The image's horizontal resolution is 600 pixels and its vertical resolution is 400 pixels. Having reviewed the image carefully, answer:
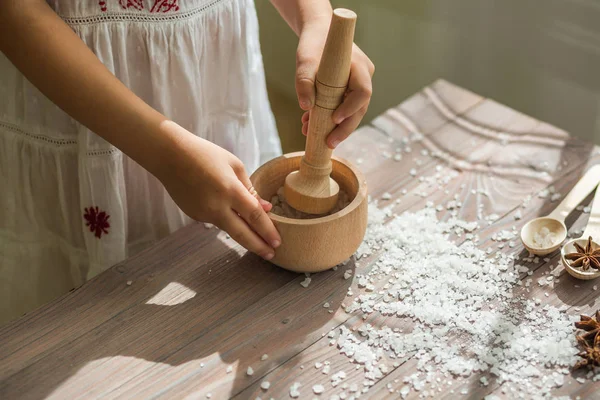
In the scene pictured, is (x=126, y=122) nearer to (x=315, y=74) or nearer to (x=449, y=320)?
(x=315, y=74)

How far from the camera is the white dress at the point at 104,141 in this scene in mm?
965

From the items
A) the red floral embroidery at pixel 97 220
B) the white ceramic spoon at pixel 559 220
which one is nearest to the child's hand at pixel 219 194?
the red floral embroidery at pixel 97 220

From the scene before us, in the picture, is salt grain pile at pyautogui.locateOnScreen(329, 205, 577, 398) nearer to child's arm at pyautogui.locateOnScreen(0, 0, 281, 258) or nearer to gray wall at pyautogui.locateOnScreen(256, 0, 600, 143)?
child's arm at pyautogui.locateOnScreen(0, 0, 281, 258)

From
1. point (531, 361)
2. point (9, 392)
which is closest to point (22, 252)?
point (9, 392)

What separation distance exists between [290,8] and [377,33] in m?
1.04

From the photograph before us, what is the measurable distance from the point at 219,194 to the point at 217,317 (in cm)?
17

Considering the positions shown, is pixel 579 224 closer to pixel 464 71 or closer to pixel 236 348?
pixel 236 348

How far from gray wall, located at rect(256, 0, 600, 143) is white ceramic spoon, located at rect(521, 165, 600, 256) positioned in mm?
692

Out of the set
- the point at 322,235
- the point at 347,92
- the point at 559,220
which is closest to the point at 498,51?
the point at 559,220

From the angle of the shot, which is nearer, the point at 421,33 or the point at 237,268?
the point at 237,268

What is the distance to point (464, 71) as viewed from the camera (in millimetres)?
1918

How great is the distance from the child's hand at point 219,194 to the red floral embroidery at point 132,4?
0.75ft

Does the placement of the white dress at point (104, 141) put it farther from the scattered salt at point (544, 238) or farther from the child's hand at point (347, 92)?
the scattered salt at point (544, 238)

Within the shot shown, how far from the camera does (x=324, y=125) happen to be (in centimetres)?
89
